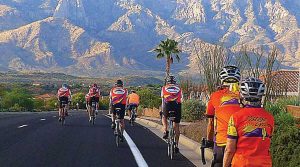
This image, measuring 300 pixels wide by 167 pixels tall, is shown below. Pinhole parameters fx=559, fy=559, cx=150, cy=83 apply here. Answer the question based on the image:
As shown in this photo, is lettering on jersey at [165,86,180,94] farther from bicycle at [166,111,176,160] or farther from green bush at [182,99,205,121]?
green bush at [182,99,205,121]

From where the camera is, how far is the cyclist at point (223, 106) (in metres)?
8.16

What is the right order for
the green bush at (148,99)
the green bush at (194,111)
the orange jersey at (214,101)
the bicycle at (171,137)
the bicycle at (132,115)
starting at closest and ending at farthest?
the orange jersey at (214,101) < the bicycle at (171,137) < the bicycle at (132,115) < the green bush at (194,111) < the green bush at (148,99)

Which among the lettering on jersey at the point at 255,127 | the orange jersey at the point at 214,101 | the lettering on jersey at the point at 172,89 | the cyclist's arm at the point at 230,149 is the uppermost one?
the lettering on jersey at the point at 172,89

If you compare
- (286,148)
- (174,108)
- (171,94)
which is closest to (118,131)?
(174,108)

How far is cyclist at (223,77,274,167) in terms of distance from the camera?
633cm

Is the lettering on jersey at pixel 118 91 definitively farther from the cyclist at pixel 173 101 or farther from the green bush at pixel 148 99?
the green bush at pixel 148 99

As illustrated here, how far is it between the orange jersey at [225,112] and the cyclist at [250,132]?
1688 millimetres

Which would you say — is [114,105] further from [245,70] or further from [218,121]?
[245,70]

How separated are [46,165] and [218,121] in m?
5.17

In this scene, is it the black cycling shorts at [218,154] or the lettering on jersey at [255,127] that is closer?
the lettering on jersey at [255,127]

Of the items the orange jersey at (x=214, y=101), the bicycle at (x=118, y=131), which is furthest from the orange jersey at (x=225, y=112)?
the bicycle at (x=118, y=131)

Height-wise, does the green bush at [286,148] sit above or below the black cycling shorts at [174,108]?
below

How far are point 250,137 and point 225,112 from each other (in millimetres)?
1838

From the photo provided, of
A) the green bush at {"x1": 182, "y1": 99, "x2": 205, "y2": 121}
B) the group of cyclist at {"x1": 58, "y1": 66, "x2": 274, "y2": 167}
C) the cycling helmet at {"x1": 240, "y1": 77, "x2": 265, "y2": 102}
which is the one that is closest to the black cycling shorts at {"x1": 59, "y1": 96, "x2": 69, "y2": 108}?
the green bush at {"x1": 182, "y1": 99, "x2": 205, "y2": 121}
